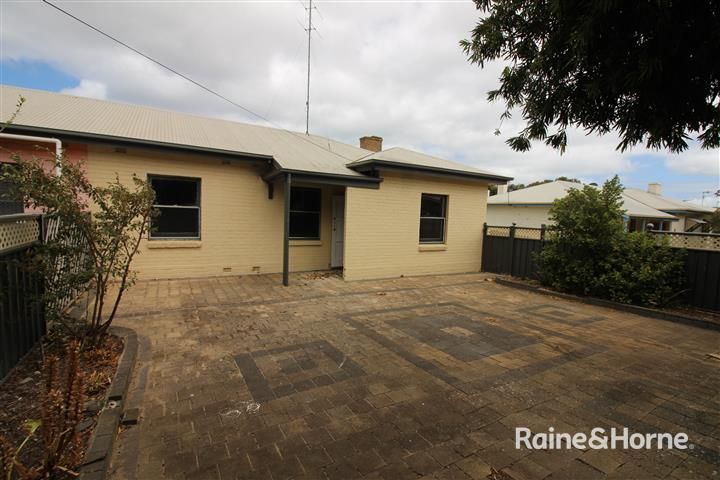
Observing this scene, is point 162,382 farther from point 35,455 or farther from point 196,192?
point 196,192

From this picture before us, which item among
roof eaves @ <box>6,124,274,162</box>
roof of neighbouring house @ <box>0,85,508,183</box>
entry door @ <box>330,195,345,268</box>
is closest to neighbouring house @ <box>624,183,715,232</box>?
roof of neighbouring house @ <box>0,85,508,183</box>

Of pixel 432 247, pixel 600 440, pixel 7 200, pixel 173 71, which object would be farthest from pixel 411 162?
pixel 7 200

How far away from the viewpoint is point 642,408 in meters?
3.20

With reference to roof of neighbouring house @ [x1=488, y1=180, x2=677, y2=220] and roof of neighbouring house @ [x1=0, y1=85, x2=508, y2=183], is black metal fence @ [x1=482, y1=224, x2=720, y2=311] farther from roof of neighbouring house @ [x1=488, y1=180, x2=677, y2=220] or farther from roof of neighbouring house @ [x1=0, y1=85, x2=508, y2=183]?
roof of neighbouring house @ [x1=488, y1=180, x2=677, y2=220]

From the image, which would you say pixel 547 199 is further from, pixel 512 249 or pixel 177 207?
pixel 177 207

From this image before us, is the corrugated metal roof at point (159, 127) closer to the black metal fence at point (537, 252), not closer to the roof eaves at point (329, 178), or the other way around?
the roof eaves at point (329, 178)

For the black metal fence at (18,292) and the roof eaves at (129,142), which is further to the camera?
the roof eaves at (129,142)

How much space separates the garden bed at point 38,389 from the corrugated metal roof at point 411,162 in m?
6.85

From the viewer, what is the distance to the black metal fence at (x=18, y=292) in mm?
3170

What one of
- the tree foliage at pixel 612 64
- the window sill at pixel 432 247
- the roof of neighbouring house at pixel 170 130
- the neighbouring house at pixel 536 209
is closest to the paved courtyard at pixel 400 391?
the tree foliage at pixel 612 64

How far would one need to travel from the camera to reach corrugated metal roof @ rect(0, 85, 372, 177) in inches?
291

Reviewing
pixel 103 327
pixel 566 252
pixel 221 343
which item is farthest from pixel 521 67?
pixel 566 252

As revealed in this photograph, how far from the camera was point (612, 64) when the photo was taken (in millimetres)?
2545

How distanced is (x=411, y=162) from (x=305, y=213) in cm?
343
